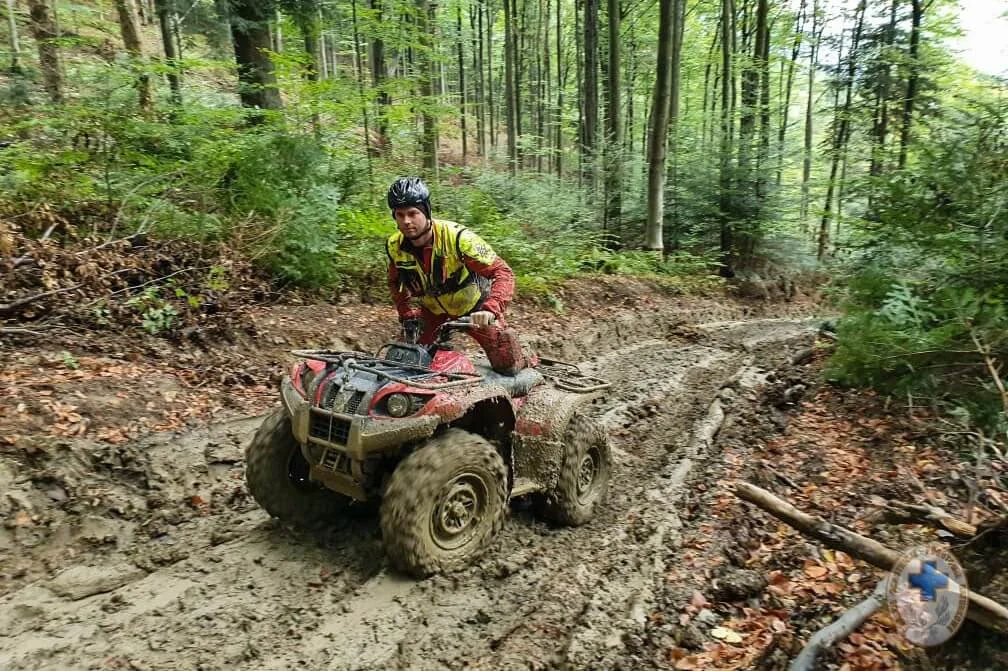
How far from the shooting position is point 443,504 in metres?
3.31

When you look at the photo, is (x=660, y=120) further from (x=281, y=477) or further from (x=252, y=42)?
(x=281, y=477)

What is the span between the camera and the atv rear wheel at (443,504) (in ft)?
10.2

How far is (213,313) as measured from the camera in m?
6.20

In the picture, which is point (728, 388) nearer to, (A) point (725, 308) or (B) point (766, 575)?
(B) point (766, 575)

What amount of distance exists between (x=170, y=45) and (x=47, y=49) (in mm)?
3261

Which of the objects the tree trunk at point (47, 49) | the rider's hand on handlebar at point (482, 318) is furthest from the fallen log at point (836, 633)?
the tree trunk at point (47, 49)

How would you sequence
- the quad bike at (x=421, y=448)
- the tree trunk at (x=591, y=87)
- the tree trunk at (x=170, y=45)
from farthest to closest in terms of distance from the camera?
the tree trunk at (x=591, y=87)
the tree trunk at (x=170, y=45)
the quad bike at (x=421, y=448)

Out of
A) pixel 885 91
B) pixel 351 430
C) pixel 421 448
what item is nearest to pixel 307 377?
pixel 351 430

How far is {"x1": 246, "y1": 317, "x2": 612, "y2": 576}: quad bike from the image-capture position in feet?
10.4

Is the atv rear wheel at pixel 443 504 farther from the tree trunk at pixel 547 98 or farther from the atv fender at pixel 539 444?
the tree trunk at pixel 547 98

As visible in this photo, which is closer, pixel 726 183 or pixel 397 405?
pixel 397 405

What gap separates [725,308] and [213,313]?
34.7ft

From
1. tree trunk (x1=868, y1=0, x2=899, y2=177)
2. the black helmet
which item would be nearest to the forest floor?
the black helmet

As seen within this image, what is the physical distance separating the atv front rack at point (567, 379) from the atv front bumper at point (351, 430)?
1.47m
